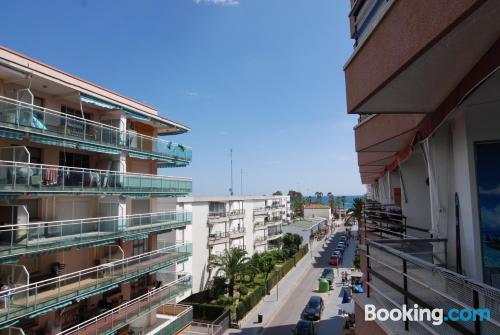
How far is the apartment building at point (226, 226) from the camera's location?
33.1m

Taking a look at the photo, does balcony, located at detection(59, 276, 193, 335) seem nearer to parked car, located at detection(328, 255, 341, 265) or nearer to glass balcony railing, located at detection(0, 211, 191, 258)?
glass balcony railing, located at detection(0, 211, 191, 258)

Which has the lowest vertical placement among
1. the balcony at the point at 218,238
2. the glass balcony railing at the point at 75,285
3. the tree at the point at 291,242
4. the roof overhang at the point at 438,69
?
the tree at the point at 291,242

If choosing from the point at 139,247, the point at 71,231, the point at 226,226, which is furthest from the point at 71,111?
the point at 226,226

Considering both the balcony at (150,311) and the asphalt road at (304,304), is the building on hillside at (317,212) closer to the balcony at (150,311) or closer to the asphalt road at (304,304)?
the asphalt road at (304,304)

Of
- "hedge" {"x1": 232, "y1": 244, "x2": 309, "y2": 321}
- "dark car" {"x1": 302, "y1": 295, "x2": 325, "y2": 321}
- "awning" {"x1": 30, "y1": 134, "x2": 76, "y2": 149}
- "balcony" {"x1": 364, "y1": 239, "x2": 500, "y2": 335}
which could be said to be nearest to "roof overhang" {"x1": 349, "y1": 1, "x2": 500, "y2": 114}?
"balcony" {"x1": 364, "y1": 239, "x2": 500, "y2": 335}

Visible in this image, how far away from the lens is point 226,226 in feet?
126

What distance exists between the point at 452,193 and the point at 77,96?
49.4 feet

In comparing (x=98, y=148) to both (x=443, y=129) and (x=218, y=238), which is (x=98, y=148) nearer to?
(x=443, y=129)

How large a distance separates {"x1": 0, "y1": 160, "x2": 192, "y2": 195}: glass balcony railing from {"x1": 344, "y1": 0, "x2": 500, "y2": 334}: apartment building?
11819 mm

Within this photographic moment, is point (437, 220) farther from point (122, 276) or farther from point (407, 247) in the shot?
point (122, 276)

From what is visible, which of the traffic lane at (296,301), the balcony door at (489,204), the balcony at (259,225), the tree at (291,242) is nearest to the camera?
the balcony door at (489,204)

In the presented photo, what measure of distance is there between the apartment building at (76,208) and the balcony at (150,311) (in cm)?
6

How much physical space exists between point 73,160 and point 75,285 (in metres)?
5.81

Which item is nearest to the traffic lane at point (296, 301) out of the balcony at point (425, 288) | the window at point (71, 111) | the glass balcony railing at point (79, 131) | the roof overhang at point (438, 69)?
the glass balcony railing at point (79, 131)
